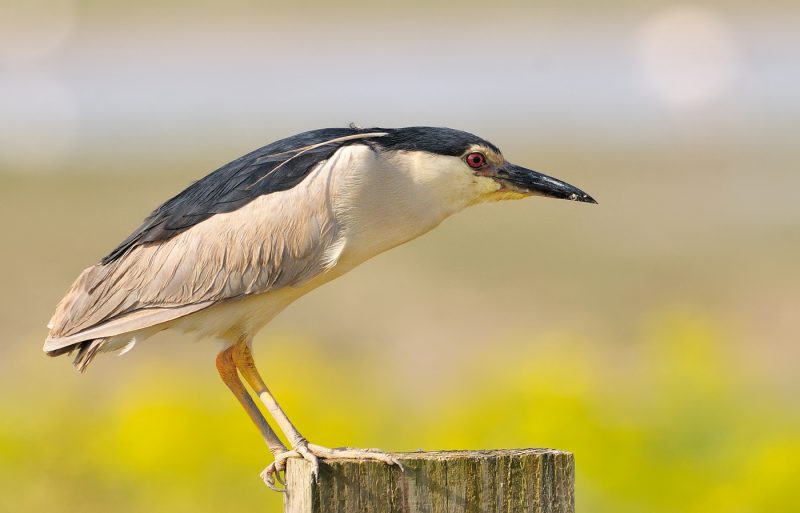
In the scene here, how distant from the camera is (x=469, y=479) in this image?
4.18m

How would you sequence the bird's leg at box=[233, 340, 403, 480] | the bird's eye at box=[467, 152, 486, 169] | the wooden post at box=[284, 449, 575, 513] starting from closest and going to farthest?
the wooden post at box=[284, 449, 575, 513] < the bird's leg at box=[233, 340, 403, 480] < the bird's eye at box=[467, 152, 486, 169]

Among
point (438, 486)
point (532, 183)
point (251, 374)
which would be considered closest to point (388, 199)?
point (532, 183)

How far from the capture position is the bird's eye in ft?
18.4

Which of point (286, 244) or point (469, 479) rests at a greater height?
point (286, 244)

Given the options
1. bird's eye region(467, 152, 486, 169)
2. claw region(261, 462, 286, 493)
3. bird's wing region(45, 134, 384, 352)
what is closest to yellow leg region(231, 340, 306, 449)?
claw region(261, 462, 286, 493)

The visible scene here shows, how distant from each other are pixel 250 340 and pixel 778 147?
22645 millimetres

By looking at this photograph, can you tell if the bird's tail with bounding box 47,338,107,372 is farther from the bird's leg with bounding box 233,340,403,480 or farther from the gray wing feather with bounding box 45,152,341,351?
the bird's leg with bounding box 233,340,403,480

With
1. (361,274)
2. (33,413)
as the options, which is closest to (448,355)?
(361,274)

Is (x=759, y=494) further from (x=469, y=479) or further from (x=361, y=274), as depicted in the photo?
(x=361, y=274)

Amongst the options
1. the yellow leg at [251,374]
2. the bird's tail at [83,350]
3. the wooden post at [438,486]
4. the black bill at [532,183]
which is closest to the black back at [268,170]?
the black bill at [532,183]

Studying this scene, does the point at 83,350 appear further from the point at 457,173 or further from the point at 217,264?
the point at 457,173

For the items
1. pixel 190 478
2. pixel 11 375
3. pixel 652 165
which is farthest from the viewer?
pixel 652 165

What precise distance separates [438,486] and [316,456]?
695 mm

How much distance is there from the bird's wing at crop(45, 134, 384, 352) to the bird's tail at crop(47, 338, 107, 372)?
0.13 feet
